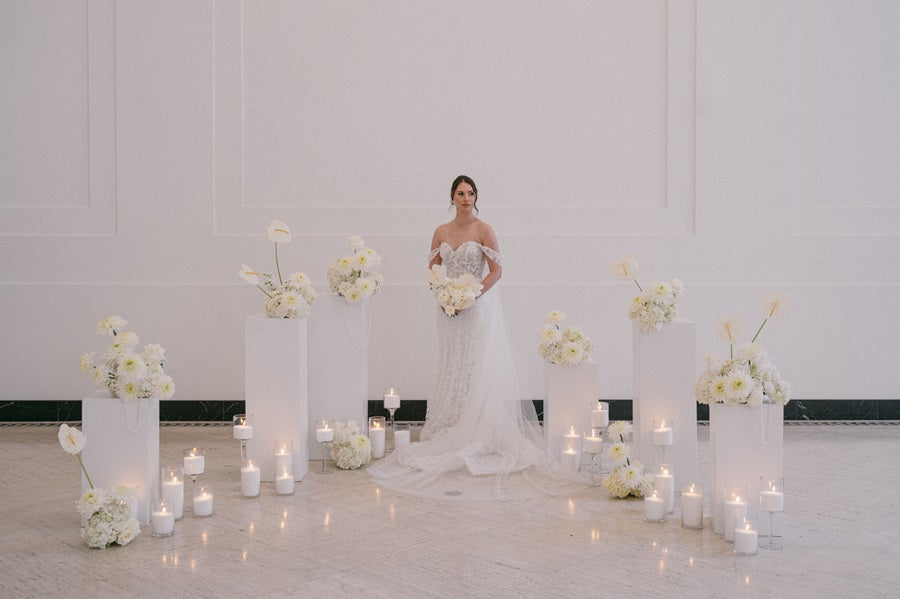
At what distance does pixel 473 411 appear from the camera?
6.70 meters

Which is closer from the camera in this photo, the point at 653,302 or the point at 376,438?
the point at 653,302

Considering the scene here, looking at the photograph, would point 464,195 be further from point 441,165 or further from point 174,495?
point 174,495

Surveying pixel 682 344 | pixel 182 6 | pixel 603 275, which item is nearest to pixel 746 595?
pixel 682 344

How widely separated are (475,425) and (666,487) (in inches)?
71.5

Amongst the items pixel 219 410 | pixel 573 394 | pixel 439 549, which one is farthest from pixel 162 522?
pixel 219 410

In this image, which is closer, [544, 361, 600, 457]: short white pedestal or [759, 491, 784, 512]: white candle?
[759, 491, 784, 512]: white candle

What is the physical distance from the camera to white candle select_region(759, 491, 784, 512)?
4.57m

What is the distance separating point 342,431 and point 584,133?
3.75 metres

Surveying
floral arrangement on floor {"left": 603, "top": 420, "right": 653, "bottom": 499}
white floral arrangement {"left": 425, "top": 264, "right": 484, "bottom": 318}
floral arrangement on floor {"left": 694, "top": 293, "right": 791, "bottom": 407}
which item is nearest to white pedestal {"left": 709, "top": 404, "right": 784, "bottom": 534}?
floral arrangement on floor {"left": 694, "top": 293, "right": 791, "bottom": 407}

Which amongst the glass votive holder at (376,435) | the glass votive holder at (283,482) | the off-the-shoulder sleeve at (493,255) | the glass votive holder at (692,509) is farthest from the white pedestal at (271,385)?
the glass votive holder at (692,509)

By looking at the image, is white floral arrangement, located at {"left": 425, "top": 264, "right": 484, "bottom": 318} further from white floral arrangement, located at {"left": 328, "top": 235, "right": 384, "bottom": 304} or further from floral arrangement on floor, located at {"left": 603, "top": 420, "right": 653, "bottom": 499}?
floral arrangement on floor, located at {"left": 603, "top": 420, "right": 653, "bottom": 499}

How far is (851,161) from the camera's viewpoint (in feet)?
27.3

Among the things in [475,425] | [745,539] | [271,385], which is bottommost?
[745,539]

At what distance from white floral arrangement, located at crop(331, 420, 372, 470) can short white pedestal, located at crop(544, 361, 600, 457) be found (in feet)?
4.37
